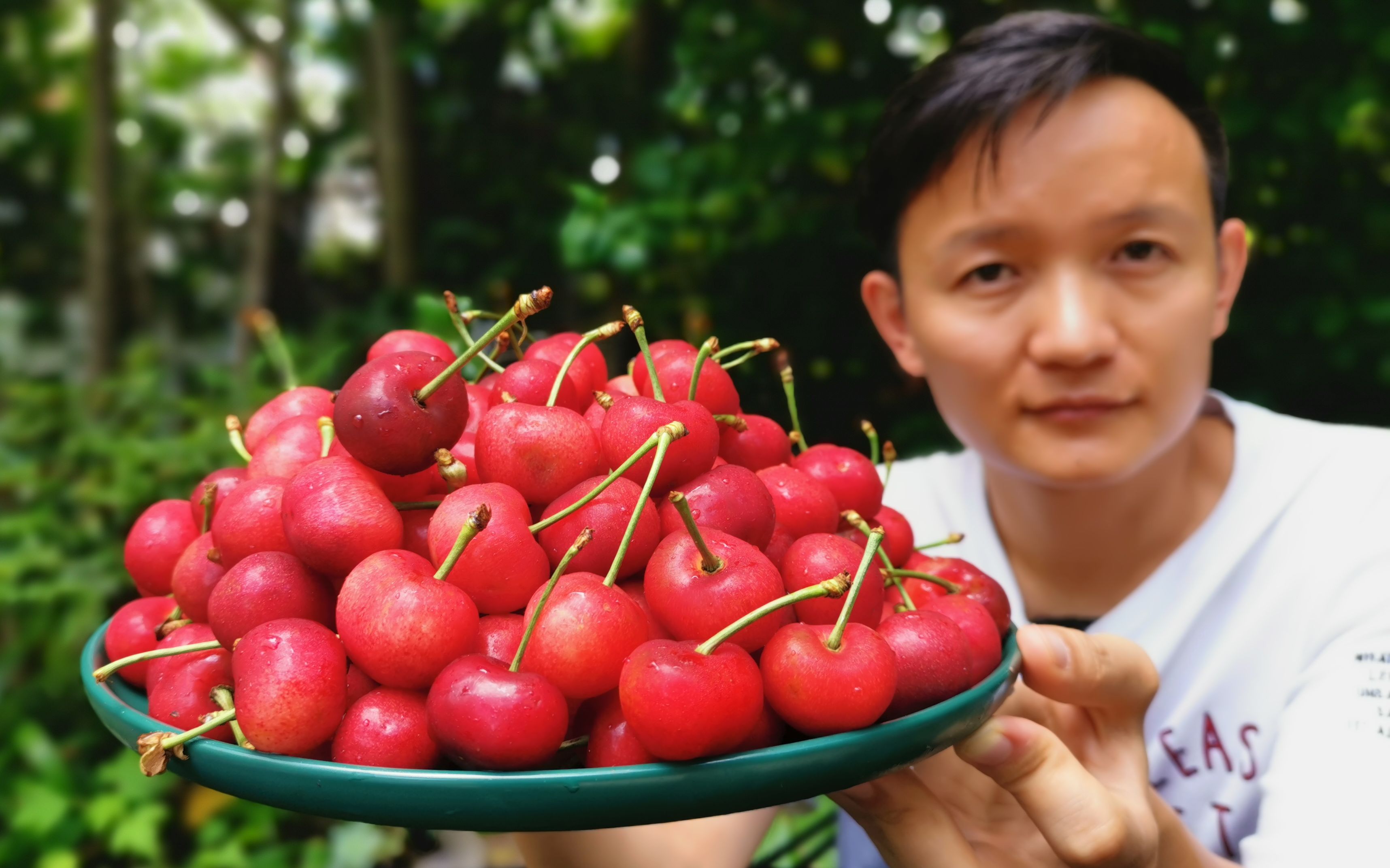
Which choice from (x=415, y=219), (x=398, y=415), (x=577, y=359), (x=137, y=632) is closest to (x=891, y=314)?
(x=577, y=359)

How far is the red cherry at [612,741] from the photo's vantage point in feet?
2.00

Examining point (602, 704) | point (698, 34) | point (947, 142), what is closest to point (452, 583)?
point (602, 704)

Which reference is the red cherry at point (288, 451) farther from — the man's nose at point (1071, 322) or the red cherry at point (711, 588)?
the man's nose at point (1071, 322)

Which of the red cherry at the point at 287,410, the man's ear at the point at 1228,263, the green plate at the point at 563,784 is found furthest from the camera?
the man's ear at the point at 1228,263

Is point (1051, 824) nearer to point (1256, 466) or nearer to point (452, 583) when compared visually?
point (452, 583)

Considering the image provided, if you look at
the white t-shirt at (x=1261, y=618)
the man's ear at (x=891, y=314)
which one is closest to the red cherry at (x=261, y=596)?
the man's ear at (x=891, y=314)

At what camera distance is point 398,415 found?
682mm

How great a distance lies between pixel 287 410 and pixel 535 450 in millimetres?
282

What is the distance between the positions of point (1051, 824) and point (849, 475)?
0.32 metres

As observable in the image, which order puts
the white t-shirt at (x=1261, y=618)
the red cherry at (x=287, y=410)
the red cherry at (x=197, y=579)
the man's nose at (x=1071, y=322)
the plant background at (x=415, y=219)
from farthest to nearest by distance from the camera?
the plant background at (x=415, y=219)
the white t-shirt at (x=1261, y=618)
the man's nose at (x=1071, y=322)
the red cherry at (x=287, y=410)
the red cherry at (x=197, y=579)

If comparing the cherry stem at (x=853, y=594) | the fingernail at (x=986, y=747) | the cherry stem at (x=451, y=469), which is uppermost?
the cherry stem at (x=451, y=469)

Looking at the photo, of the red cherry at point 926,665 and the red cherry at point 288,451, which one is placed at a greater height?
the red cherry at point 288,451

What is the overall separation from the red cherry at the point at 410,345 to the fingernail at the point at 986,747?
0.51m

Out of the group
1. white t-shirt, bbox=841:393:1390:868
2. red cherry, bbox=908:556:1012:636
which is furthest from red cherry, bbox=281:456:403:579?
white t-shirt, bbox=841:393:1390:868
